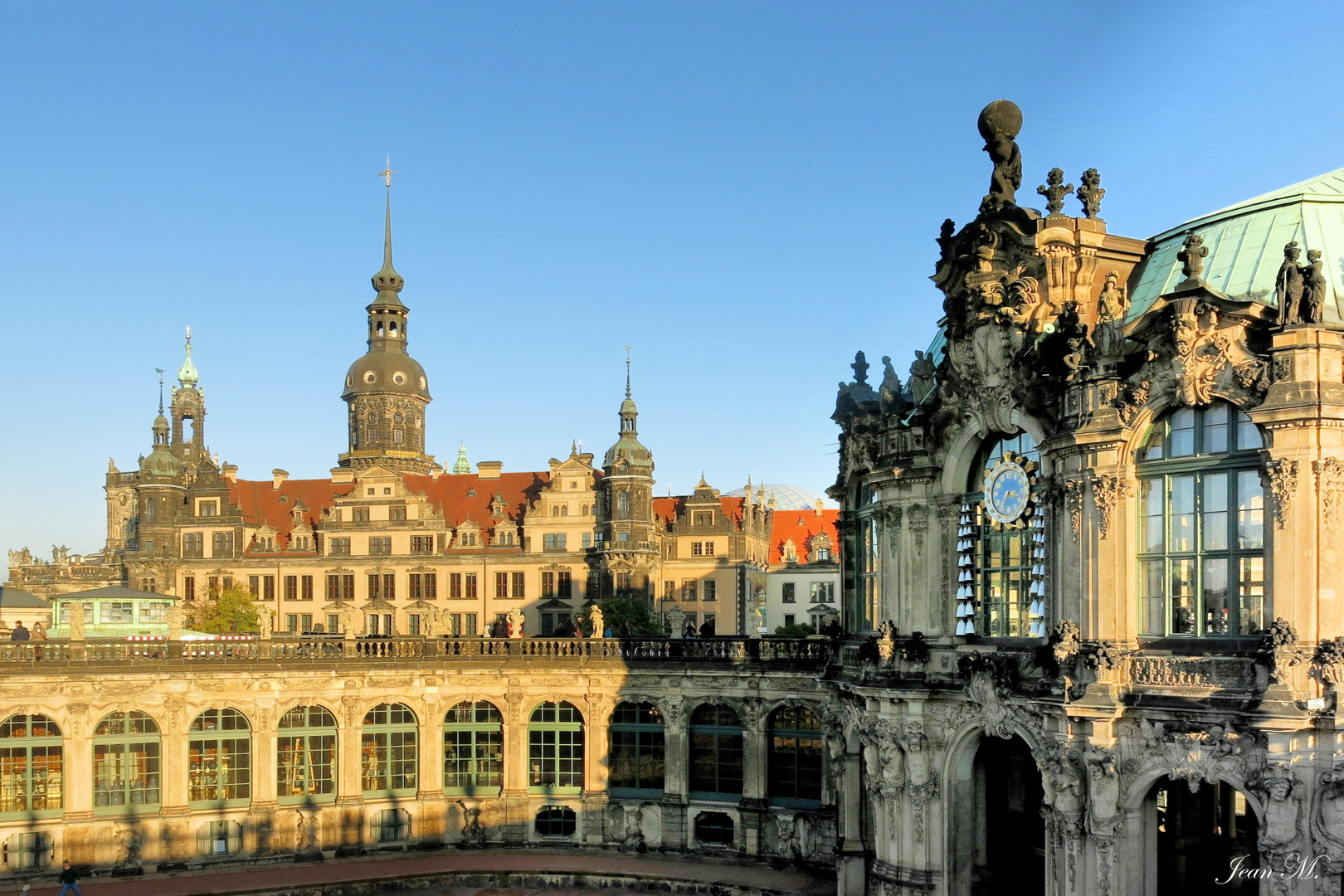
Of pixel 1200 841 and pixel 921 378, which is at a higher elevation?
pixel 921 378

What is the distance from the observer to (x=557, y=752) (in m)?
42.4

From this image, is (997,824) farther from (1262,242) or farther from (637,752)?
(1262,242)

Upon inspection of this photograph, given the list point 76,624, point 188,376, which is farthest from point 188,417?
point 76,624

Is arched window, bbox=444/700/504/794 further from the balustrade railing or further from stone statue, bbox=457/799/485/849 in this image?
the balustrade railing

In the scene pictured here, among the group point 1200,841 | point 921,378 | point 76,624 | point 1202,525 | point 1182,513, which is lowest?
point 1200,841

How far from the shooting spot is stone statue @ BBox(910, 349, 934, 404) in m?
30.2

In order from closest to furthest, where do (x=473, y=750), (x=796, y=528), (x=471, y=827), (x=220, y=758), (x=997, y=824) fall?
(x=997, y=824)
(x=220, y=758)
(x=471, y=827)
(x=473, y=750)
(x=796, y=528)

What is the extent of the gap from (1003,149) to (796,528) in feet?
251

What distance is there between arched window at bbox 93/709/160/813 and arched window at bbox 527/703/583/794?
39.1 ft

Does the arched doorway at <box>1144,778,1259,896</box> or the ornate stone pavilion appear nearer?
the ornate stone pavilion

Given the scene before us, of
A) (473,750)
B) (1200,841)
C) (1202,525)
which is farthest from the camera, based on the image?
(473,750)

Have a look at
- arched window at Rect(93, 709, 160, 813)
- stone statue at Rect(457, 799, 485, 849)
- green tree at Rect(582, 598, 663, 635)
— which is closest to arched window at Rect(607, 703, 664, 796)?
stone statue at Rect(457, 799, 485, 849)

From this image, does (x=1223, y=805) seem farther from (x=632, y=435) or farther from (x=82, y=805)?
(x=632, y=435)

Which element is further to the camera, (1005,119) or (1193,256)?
(1005,119)
